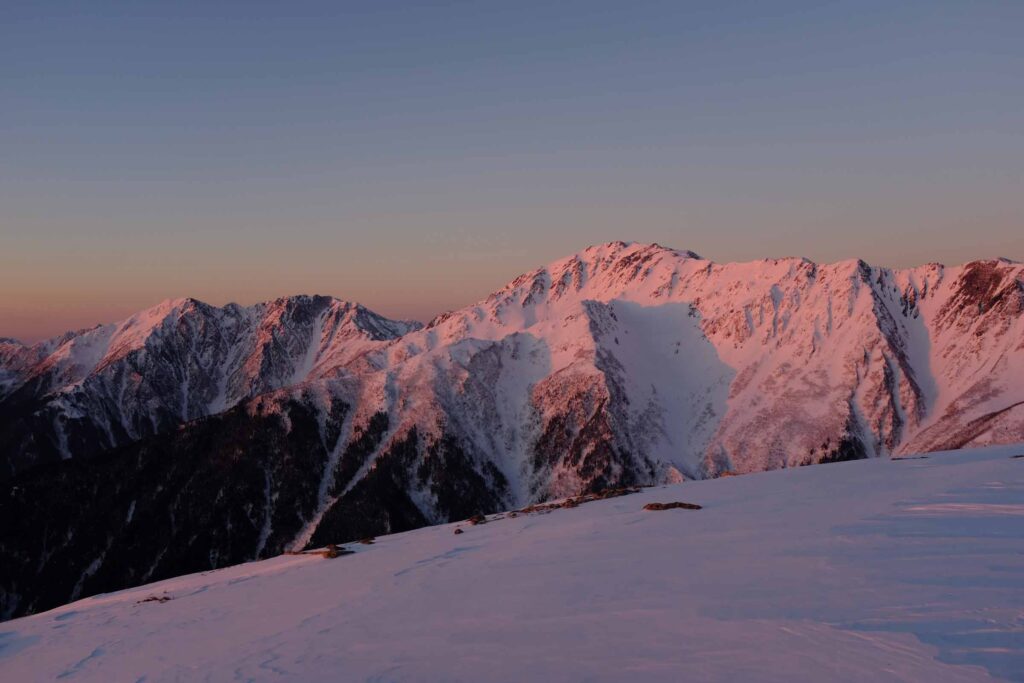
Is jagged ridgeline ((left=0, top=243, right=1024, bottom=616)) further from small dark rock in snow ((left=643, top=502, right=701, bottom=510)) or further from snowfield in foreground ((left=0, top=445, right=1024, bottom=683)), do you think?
snowfield in foreground ((left=0, top=445, right=1024, bottom=683))

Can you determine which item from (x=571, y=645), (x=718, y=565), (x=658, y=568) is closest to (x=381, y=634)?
(x=571, y=645)

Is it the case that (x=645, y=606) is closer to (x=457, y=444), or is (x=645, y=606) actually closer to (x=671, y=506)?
(x=671, y=506)

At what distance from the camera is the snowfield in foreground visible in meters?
14.1

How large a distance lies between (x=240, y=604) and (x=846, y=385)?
617 feet

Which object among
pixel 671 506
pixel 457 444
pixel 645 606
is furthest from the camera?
pixel 457 444

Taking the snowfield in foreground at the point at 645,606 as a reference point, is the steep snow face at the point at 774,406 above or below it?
below

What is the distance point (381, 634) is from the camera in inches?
768

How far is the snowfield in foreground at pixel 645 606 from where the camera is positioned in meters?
14.1

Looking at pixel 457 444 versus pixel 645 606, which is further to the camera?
pixel 457 444

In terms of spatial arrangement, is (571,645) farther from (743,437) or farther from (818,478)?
(743,437)

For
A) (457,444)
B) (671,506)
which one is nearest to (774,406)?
(457,444)

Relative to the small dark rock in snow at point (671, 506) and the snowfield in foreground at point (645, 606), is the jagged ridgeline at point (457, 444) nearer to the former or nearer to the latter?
the small dark rock in snow at point (671, 506)

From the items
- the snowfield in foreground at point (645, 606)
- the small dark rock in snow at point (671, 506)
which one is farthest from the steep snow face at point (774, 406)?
the snowfield in foreground at point (645, 606)

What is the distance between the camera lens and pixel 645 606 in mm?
18250
